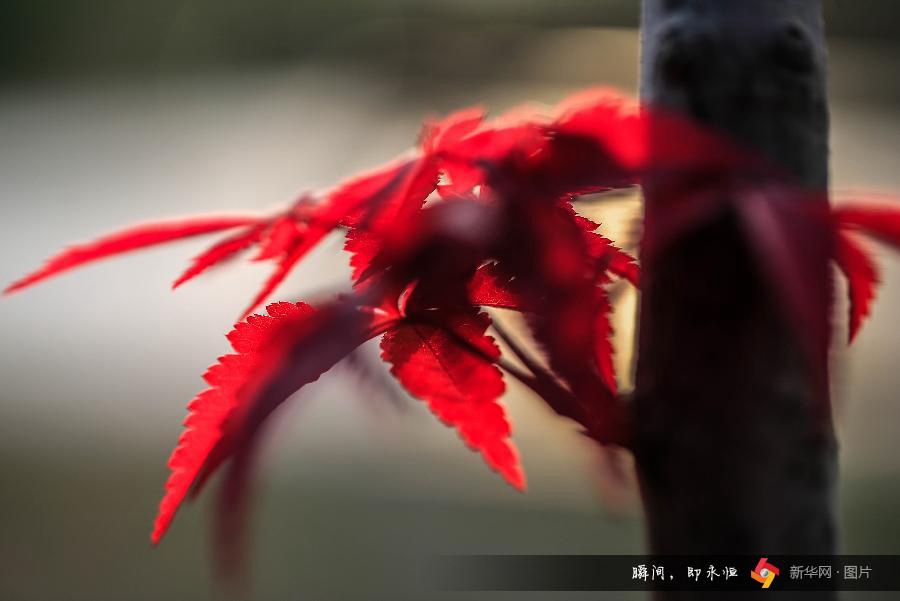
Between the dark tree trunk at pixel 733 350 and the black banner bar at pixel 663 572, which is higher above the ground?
the dark tree trunk at pixel 733 350

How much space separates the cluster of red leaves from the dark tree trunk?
0.02 meters

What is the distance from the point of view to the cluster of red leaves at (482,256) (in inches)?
8.5

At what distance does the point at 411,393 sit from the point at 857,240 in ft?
0.52

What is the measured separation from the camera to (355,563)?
6.42 ft

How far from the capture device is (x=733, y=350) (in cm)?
23

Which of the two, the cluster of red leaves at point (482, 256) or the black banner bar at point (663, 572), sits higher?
the cluster of red leaves at point (482, 256)

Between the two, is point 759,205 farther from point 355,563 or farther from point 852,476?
point 852,476

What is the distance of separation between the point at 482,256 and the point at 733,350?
A: 0.08 m

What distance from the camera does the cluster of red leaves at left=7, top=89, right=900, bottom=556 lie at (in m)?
0.22

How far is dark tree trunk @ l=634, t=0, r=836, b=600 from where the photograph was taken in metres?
0.23

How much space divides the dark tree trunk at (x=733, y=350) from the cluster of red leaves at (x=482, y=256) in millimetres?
16

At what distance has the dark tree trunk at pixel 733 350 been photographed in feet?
0.76

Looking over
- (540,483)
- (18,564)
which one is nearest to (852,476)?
(540,483)

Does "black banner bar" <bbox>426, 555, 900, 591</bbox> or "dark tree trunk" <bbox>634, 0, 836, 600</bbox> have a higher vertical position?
"dark tree trunk" <bbox>634, 0, 836, 600</bbox>
